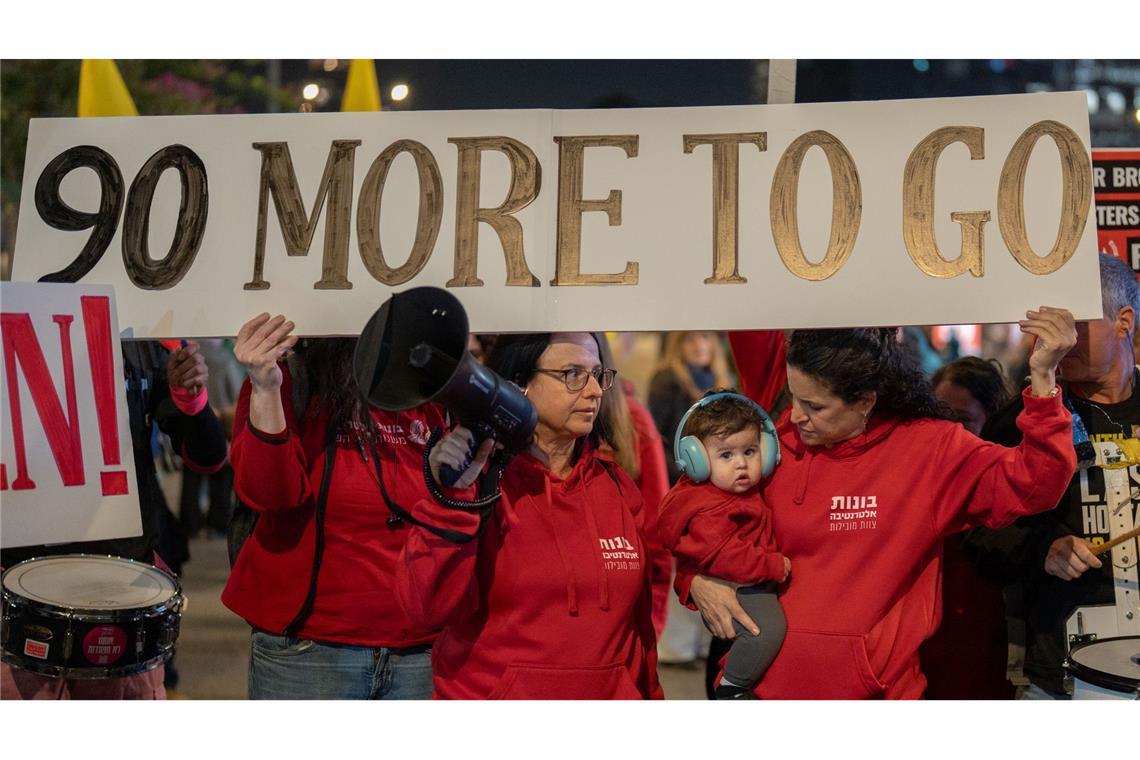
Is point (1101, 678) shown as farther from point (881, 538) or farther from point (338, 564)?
point (338, 564)

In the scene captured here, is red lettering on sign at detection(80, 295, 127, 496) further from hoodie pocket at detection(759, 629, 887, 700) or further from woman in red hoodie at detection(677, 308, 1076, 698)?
hoodie pocket at detection(759, 629, 887, 700)

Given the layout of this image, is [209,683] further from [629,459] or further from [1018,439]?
[1018,439]

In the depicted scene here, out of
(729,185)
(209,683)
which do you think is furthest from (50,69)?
(729,185)

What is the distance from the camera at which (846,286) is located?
3.17 metres

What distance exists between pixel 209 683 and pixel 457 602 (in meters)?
3.39

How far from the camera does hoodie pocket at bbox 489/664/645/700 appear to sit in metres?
2.93

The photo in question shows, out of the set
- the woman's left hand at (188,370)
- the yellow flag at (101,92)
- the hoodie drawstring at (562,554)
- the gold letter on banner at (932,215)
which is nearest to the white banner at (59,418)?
the woman's left hand at (188,370)

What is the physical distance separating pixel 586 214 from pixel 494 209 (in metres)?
0.26

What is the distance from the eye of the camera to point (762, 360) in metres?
3.56

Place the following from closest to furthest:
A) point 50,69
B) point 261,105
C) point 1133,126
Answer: point 1133,126, point 261,105, point 50,69

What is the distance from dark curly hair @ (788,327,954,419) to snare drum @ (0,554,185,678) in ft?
6.26

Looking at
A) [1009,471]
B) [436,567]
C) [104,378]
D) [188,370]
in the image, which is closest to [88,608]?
[104,378]

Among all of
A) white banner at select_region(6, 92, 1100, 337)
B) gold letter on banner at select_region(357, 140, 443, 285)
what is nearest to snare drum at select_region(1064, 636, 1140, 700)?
white banner at select_region(6, 92, 1100, 337)

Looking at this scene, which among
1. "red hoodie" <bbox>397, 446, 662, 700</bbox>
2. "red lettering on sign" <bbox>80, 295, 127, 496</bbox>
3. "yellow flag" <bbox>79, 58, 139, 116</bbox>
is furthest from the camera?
"yellow flag" <bbox>79, 58, 139, 116</bbox>
